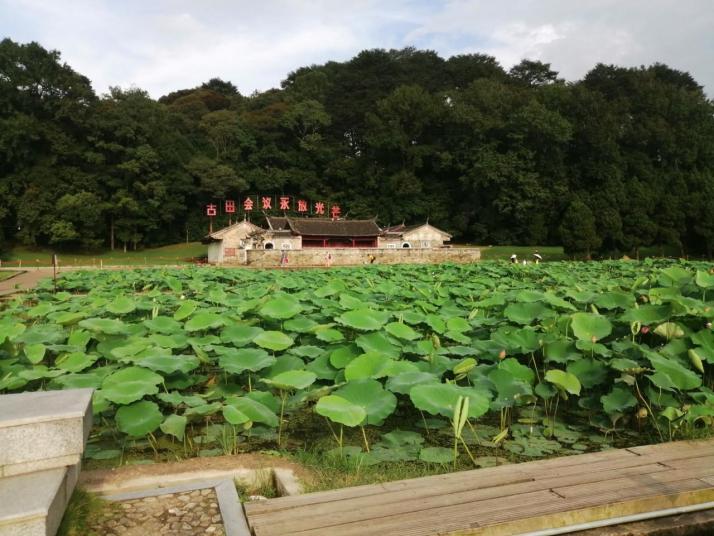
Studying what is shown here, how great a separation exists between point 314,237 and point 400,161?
1376cm

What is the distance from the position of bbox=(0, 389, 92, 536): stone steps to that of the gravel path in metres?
0.22

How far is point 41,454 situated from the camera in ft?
5.79

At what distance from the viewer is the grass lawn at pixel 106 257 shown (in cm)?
3102

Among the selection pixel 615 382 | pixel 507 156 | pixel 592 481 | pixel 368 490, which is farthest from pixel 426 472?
pixel 507 156

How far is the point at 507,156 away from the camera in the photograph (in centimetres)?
3788

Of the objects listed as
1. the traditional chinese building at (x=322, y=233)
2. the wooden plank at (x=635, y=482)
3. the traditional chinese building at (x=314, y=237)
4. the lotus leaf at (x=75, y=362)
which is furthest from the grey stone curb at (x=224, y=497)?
the traditional chinese building at (x=322, y=233)

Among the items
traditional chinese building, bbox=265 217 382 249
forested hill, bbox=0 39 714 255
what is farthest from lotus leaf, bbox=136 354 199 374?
forested hill, bbox=0 39 714 255

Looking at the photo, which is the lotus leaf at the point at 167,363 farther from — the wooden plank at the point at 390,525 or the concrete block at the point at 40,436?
the wooden plank at the point at 390,525

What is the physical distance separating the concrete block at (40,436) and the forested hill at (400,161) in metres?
31.8

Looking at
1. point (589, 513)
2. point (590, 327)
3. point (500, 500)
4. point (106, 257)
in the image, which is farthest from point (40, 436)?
point (106, 257)

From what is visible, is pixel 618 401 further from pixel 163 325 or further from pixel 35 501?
pixel 163 325

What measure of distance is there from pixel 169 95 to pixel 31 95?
2638 centimetres

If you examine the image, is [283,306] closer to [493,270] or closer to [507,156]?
[493,270]

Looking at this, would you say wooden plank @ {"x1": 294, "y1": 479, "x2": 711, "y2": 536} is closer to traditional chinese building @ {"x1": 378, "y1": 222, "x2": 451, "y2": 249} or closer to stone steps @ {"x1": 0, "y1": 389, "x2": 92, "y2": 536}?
stone steps @ {"x1": 0, "y1": 389, "x2": 92, "y2": 536}
